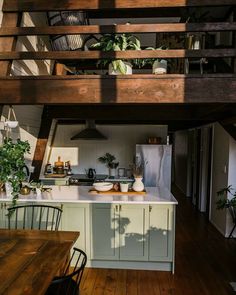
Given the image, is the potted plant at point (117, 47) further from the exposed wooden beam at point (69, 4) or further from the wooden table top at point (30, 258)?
the wooden table top at point (30, 258)

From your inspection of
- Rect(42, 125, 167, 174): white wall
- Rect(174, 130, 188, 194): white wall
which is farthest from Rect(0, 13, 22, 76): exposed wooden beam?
Rect(174, 130, 188, 194): white wall

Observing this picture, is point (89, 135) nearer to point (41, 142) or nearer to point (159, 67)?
point (41, 142)

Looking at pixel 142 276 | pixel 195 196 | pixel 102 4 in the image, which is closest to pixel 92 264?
pixel 142 276

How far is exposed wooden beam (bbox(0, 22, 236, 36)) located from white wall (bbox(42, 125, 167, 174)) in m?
3.67

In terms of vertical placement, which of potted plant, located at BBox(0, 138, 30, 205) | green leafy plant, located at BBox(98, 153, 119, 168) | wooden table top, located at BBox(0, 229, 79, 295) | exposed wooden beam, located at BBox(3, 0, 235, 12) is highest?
exposed wooden beam, located at BBox(3, 0, 235, 12)

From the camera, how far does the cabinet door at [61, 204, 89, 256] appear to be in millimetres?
3264

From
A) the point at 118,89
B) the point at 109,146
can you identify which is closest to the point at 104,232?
the point at 118,89

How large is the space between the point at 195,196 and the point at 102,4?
5233mm

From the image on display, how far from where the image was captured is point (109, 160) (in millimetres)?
6020

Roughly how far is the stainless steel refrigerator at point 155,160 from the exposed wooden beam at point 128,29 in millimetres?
3069

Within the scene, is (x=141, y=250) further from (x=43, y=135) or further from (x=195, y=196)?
(x=195, y=196)

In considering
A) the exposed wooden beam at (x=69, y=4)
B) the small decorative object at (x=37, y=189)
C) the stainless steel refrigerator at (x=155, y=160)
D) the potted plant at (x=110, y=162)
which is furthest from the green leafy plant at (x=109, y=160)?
the exposed wooden beam at (x=69, y=4)

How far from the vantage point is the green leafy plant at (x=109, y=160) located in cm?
598

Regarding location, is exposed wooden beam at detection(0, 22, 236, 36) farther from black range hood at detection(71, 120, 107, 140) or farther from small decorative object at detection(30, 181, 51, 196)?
black range hood at detection(71, 120, 107, 140)
